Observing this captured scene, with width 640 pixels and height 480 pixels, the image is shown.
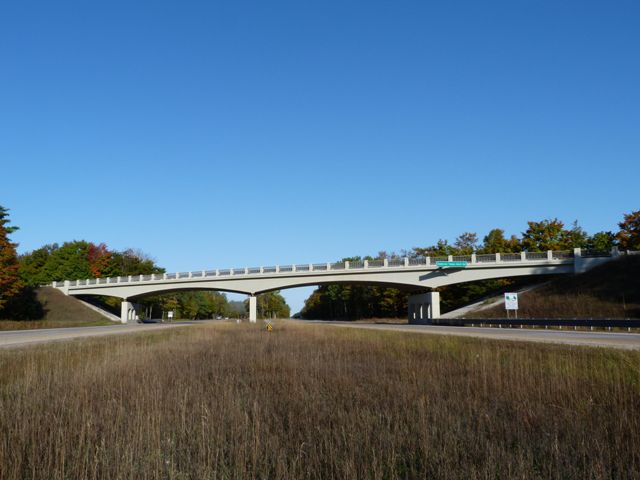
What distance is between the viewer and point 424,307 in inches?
2606

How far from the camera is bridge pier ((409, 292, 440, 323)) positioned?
6247 cm

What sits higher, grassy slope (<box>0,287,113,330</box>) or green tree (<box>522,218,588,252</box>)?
green tree (<box>522,218,588,252</box>)

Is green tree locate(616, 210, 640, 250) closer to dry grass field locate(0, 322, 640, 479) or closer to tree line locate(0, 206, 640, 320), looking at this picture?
tree line locate(0, 206, 640, 320)

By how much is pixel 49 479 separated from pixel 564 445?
17.0 ft

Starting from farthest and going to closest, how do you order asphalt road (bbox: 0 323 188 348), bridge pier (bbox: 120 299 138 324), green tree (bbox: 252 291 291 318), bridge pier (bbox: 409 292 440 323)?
green tree (bbox: 252 291 291 318) → bridge pier (bbox: 120 299 138 324) → bridge pier (bbox: 409 292 440 323) → asphalt road (bbox: 0 323 188 348)

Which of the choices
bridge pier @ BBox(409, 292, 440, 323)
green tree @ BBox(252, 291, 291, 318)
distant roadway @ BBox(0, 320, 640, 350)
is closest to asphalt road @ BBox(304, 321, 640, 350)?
distant roadway @ BBox(0, 320, 640, 350)

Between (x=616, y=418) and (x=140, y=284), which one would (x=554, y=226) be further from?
(x=616, y=418)

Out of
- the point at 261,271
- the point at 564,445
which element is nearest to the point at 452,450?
the point at 564,445

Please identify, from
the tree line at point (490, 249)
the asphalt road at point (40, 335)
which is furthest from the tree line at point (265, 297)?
the asphalt road at point (40, 335)

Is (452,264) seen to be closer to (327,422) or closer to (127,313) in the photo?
(127,313)

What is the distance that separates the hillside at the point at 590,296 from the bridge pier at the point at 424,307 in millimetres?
5916

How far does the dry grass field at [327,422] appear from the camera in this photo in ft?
15.3

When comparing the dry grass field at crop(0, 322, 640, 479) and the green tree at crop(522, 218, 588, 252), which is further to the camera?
the green tree at crop(522, 218, 588, 252)

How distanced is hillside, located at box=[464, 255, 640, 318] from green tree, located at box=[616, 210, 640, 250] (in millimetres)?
17580
